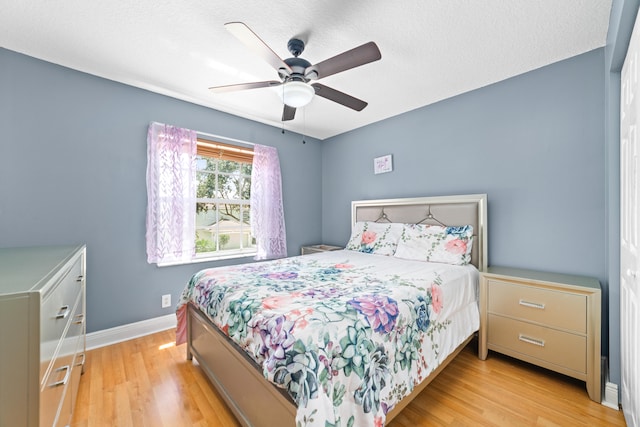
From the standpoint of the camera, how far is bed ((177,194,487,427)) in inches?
41.6

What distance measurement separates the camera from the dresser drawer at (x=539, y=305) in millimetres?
1774

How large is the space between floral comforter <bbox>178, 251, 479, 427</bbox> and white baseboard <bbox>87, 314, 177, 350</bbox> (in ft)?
2.54

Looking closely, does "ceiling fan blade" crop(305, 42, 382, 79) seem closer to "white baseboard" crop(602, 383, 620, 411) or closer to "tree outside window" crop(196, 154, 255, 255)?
"tree outside window" crop(196, 154, 255, 255)

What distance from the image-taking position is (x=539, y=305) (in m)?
1.92

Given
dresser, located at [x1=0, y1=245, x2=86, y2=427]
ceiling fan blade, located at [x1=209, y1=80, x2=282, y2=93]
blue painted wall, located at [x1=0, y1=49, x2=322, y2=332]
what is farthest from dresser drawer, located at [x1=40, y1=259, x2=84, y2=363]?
ceiling fan blade, located at [x1=209, y1=80, x2=282, y2=93]

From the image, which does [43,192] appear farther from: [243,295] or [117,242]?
[243,295]

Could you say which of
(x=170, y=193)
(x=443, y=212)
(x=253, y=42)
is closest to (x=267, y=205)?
(x=170, y=193)

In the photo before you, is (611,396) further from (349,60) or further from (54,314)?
(54,314)

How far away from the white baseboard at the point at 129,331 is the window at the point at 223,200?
77 centimetres

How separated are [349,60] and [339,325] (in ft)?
4.95

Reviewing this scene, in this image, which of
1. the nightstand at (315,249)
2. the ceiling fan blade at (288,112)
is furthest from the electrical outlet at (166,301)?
the ceiling fan blade at (288,112)

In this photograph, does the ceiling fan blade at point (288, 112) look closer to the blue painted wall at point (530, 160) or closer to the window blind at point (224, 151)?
the window blind at point (224, 151)

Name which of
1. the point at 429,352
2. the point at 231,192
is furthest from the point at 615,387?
the point at 231,192

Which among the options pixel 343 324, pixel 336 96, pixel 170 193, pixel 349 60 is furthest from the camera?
pixel 170 193
